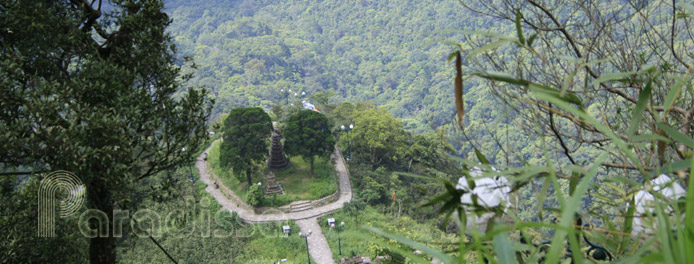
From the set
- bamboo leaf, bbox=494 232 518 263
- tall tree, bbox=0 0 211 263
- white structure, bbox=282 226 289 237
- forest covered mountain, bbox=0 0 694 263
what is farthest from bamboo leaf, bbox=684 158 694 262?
white structure, bbox=282 226 289 237

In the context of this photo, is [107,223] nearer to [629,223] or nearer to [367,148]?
[629,223]

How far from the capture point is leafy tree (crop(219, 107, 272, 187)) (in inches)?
500

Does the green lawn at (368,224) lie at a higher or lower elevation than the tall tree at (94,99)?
lower

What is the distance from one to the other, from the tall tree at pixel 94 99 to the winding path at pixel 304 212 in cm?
770

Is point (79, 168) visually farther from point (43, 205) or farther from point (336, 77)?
point (336, 77)

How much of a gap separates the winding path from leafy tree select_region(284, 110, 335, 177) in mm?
1416

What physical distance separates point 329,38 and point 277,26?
5599mm

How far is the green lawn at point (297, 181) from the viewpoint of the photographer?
13.1m

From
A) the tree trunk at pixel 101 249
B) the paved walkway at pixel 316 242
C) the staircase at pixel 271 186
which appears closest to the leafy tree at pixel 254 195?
the staircase at pixel 271 186

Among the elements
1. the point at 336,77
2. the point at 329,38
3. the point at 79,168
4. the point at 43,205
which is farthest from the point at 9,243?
the point at 329,38

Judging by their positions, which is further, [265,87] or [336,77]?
[336,77]

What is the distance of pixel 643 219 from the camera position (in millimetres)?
755

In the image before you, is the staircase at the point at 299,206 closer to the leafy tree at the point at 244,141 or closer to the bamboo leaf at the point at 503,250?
the leafy tree at the point at 244,141

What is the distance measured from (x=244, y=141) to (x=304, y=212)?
2543 mm
